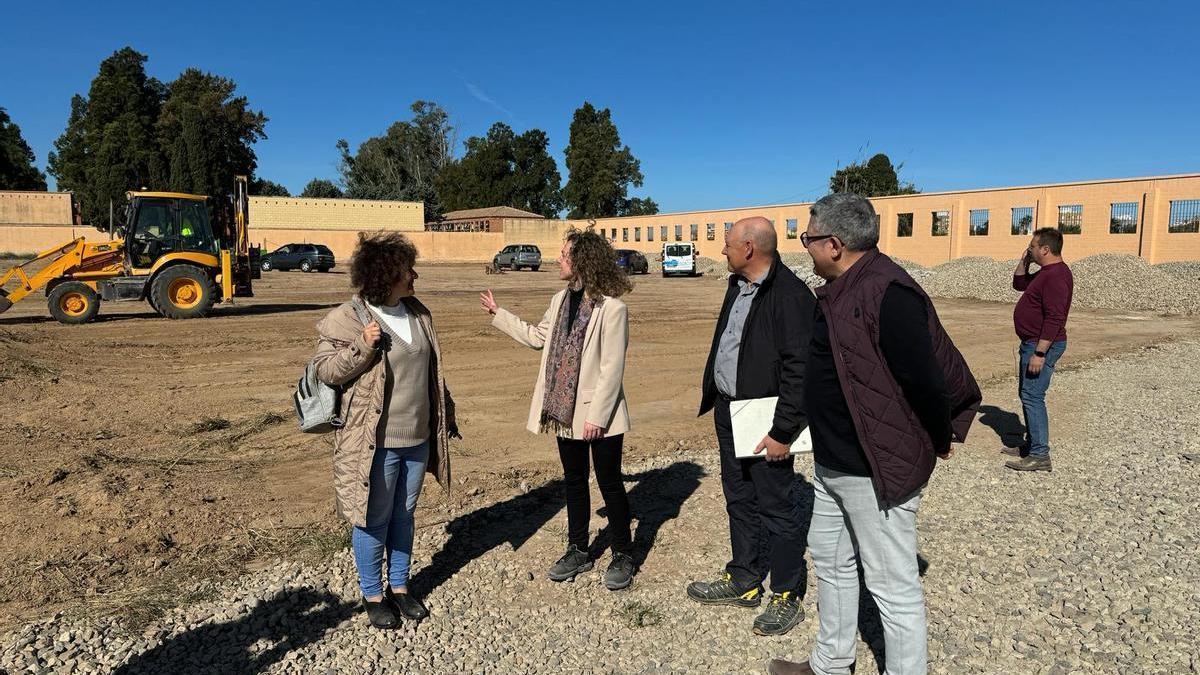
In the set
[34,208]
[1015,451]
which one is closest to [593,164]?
[34,208]

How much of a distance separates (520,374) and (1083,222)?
28.3 m

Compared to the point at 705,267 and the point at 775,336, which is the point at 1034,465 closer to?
the point at 775,336

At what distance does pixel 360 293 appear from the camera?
332cm

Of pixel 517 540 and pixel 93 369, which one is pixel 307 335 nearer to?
pixel 93 369

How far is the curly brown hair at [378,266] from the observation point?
3250 mm

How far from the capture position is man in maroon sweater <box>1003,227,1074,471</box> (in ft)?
17.8

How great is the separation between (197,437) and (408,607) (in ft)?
15.1

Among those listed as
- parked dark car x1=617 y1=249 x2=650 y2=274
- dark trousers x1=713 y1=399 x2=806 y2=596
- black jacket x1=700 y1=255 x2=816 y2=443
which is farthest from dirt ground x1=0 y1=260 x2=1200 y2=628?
parked dark car x1=617 y1=249 x2=650 y2=274

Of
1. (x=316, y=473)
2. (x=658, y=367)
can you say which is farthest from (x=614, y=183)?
(x=316, y=473)

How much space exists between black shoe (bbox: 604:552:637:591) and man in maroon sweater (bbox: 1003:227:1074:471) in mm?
3680

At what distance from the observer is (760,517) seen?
360 cm

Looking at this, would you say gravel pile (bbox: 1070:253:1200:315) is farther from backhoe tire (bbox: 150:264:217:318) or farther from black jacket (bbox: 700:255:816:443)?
backhoe tire (bbox: 150:264:217:318)

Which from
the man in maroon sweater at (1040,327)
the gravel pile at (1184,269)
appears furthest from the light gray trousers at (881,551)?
the gravel pile at (1184,269)

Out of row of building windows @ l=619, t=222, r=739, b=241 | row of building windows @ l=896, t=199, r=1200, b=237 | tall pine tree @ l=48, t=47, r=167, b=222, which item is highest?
tall pine tree @ l=48, t=47, r=167, b=222
